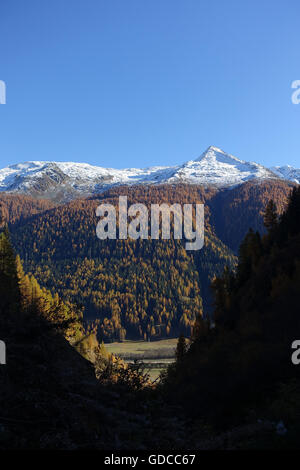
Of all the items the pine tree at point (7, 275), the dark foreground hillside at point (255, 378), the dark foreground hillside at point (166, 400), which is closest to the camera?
the dark foreground hillside at point (166, 400)

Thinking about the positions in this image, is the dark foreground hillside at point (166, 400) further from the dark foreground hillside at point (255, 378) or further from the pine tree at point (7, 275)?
the pine tree at point (7, 275)

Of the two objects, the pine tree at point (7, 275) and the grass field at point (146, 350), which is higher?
the pine tree at point (7, 275)

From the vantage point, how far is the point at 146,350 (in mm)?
174625

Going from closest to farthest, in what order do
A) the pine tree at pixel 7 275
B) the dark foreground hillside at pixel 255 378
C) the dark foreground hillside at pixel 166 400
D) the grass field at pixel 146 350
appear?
the dark foreground hillside at pixel 166 400 → the dark foreground hillside at pixel 255 378 → the pine tree at pixel 7 275 → the grass field at pixel 146 350

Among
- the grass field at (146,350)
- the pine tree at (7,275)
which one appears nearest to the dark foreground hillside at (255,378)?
the pine tree at (7,275)

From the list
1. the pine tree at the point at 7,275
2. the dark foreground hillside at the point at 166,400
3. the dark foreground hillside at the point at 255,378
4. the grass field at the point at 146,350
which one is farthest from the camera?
the grass field at the point at 146,350

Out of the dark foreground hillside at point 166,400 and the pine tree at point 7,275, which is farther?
the pine tree at point 7,275

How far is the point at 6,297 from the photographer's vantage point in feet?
153

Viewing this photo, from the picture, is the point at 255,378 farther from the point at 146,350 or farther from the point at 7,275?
the point at 146,350

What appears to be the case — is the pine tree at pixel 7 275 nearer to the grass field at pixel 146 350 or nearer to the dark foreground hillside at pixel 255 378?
the dark foreground hillside at pixel 255 378

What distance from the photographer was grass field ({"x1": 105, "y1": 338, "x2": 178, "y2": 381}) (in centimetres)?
15462

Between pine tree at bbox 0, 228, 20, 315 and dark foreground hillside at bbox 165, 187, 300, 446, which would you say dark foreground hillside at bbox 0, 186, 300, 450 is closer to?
dark foreground hillside at bbox 165, 187, 300, 446

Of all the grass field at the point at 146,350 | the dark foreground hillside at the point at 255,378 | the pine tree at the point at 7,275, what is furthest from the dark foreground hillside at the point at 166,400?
the grass field at the point at 146,350

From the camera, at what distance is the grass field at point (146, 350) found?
507 ft
